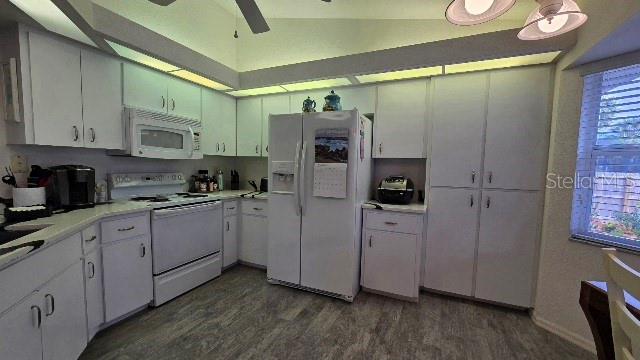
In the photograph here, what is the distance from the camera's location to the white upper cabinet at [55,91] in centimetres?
176

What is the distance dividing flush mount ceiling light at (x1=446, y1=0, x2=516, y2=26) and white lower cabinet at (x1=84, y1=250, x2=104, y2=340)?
104 inches

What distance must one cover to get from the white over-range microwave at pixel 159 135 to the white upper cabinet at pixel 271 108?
78 centimetres

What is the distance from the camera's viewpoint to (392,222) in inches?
97.7

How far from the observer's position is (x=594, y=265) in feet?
6.05

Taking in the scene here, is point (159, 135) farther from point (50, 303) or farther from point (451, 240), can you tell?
point (451, 240)

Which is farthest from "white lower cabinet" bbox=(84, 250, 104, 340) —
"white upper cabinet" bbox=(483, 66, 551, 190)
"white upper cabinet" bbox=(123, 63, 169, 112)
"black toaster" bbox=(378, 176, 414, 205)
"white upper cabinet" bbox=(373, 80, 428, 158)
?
"white upper cabinet" bbox=(483, 66, 551, 190)

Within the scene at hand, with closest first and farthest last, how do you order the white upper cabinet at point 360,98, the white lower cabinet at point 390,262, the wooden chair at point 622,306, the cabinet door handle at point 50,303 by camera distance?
the wooden chair at point 622,306 < the cabinet door handle at point 50,303 < the white lower cabinet at point 390,262 < the white upper cabinet at point 360,98

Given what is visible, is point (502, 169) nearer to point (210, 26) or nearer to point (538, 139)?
point (538, 139)

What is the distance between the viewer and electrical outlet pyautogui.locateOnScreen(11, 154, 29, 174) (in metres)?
1.89

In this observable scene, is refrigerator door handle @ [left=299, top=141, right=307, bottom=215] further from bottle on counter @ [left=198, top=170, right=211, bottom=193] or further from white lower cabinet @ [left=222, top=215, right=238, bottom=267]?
bottle on counter @ [left=198, top=170, right=211, bottom=193]

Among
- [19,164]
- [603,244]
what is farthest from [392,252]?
[19,164]

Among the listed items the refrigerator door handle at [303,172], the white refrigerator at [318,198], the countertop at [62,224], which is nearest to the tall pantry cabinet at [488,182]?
the white refrigerator at [318,198]

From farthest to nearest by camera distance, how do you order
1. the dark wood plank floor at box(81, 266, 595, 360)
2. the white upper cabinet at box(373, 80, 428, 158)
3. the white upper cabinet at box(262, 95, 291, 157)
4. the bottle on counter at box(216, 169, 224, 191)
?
1. the bottle on counter at box(216, 169, 224, 191)
2. the white upper cabinet at box(262, 95, 291, 157)
3. the white upper cabinet at box(373, 80, 428, 158)
4. the dark wood plank floor at box(81, 266, 595, 360)

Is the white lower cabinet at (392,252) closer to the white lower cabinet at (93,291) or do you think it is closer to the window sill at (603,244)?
the window sill at (603,244)
